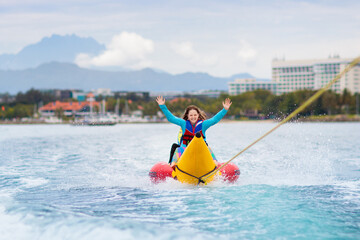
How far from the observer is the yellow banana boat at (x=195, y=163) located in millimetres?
7309

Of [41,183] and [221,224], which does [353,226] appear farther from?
[41,183]

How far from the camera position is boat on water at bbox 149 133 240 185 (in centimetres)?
733

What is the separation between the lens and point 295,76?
564 ft

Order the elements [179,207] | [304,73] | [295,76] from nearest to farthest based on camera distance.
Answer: [179,207]
[304,73]
[295,76]

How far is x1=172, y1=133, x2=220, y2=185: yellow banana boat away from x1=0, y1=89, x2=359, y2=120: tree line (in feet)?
155

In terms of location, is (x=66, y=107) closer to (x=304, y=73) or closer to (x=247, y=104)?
(x=247, y=104)

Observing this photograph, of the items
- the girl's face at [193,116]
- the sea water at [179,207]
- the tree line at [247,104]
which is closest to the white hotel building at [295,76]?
the tree line at [247,104]

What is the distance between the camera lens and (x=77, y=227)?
514cm

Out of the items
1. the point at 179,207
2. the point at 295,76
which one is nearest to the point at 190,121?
the point at 179,207

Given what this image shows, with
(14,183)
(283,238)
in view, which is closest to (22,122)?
(14,183)

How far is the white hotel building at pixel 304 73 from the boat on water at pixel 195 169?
161956 mm

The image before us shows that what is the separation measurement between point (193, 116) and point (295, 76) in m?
171

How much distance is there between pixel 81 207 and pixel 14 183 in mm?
3467

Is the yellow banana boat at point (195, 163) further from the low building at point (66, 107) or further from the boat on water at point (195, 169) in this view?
the low building at point (66, 107)
